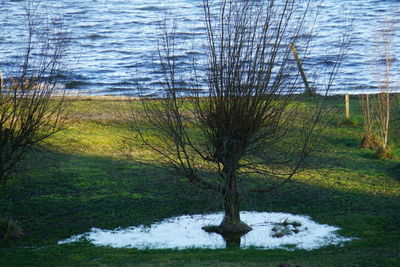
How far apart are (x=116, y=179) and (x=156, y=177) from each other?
0.97 meters

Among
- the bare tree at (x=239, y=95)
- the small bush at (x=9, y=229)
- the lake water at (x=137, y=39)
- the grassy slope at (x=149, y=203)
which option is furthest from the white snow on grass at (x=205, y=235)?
the lake water at (x=137, y=39)

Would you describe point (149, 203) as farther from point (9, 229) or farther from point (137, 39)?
point (137, 39)

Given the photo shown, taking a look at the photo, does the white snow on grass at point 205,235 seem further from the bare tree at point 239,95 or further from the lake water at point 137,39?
the lake water at point 137,39

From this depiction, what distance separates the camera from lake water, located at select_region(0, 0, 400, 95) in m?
36.3

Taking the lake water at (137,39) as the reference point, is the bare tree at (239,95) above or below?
above

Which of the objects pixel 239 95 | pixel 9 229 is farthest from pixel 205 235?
pixel 9 229

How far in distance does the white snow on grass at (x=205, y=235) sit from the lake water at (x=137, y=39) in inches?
653

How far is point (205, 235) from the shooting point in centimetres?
1362

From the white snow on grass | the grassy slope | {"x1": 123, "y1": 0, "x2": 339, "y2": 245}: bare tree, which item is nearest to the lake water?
the grassy slope

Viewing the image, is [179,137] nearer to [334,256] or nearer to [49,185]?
[334,256]

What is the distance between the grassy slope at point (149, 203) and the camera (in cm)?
1167

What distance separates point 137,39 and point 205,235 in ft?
122

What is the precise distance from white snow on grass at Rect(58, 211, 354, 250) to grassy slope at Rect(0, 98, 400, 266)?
32cm

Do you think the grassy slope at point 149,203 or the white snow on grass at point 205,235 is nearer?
the grassy slope at point 149,203
